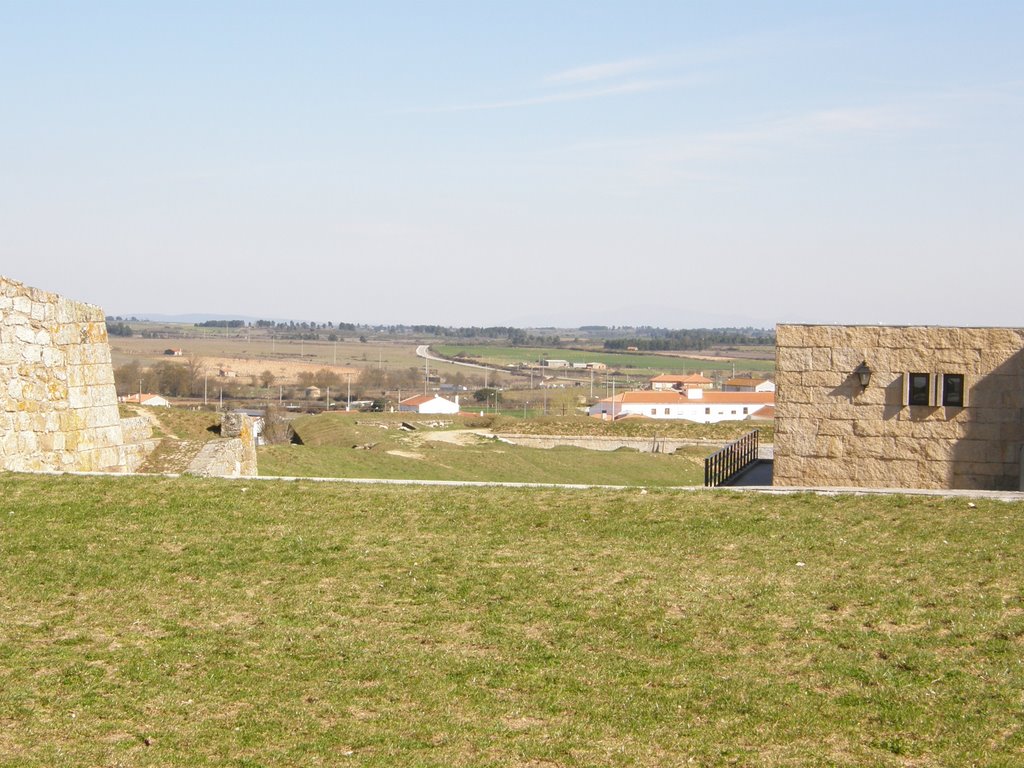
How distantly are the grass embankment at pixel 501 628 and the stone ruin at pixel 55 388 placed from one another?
63.9 inches

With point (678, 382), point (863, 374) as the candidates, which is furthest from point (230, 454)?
point (678, 382)

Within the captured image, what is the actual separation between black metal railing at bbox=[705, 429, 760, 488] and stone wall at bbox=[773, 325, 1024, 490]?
2490 mm

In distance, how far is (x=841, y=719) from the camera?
7473mm

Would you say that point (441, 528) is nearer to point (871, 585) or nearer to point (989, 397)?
point (871, 585)

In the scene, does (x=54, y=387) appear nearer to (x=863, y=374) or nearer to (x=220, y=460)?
(x=220, y=460)

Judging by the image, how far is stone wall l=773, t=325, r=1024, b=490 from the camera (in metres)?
18.2

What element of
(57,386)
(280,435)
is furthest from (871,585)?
(280,435)

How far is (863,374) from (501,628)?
1112 centimetres

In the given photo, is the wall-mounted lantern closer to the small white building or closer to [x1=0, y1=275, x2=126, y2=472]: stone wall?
[x1=0, y1=275, x2=126, y2=472]: stone wall

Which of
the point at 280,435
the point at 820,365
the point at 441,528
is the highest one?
the point at 820,365

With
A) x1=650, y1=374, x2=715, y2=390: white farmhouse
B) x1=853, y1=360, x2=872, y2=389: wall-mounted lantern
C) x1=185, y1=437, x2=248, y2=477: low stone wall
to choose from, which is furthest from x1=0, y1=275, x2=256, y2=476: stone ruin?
x1=650, y1=374, x2=715, y2=390: white farmhouse

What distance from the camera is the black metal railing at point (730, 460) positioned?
71.8ft

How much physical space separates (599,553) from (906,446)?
9.17 m

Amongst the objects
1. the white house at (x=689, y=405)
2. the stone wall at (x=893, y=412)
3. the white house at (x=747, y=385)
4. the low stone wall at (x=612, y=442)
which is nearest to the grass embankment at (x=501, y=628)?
the stone wall at (x=893, y=412)
